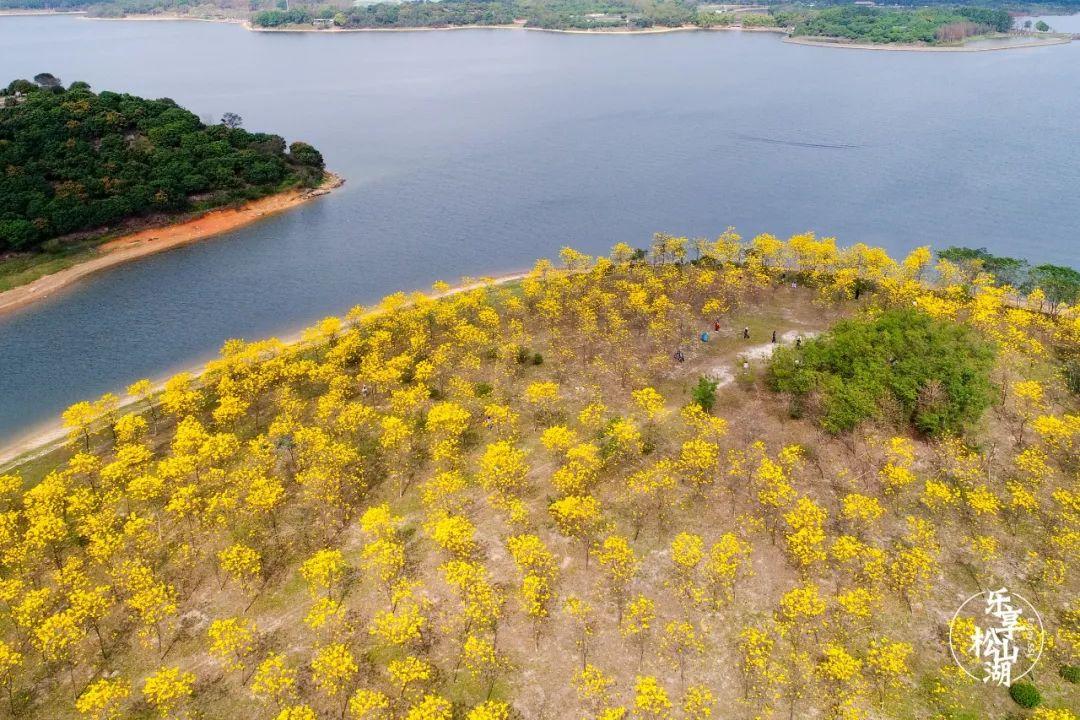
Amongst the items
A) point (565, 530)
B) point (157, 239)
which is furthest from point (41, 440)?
point (157, 239)

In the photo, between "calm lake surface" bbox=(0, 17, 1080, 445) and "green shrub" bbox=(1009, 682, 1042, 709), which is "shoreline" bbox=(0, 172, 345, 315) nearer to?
"calm lake surface" bbox=(0, 17, 1080, 445)

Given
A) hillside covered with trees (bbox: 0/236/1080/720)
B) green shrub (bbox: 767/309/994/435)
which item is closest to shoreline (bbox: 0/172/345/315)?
hillside covered with trees (bbox: 0/236/1080/720)

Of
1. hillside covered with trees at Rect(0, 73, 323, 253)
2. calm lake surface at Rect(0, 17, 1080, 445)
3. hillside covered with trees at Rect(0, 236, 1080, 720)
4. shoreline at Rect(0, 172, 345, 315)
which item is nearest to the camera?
hillside covered with trees at Rect(0, 236, 1080, 720)

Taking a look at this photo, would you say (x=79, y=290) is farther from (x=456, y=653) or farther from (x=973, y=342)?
(x=973, y=342)

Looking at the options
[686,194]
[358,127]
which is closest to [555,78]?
[358,127]

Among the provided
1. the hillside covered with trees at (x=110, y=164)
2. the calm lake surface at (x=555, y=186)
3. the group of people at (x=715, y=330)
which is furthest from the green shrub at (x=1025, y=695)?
the hillside covered with trees at (x=110, y=164)

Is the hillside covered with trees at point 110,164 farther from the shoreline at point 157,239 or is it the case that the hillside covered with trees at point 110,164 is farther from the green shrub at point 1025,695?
the green shrub at point 1025,695
